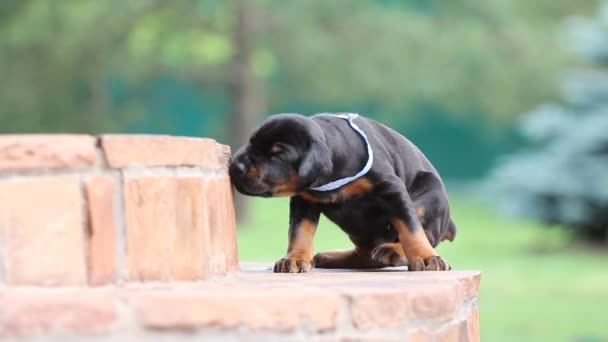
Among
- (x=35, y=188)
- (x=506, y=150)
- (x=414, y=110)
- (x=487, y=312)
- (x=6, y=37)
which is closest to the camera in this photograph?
(x=35, y=188)

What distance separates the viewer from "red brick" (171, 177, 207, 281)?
300 centimetres

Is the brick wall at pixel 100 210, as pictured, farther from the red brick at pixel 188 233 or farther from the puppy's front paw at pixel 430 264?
the puppy's front paw at pixel 430 264

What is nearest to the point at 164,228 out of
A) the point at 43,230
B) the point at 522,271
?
the point at 43,230

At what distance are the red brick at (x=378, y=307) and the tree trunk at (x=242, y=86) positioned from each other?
1196 cm

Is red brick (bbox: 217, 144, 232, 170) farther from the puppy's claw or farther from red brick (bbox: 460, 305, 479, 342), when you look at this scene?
red brick (bbox: 460, 305, 479, 342)

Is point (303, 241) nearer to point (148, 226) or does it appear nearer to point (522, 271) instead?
point (148, 226)

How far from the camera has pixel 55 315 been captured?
257 centimetres

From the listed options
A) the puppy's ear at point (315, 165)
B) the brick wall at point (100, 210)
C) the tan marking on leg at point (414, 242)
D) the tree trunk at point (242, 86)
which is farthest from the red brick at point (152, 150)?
the tree trunk at point (242, 86)

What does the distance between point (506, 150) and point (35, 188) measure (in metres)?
19.7

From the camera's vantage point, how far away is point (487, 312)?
8852 millimetres

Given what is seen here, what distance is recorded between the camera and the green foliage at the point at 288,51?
47.9ft

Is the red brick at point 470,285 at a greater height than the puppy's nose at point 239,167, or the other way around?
the puppy's nose at point 239,167

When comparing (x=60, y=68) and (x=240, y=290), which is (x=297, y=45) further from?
(x=240, y=290)

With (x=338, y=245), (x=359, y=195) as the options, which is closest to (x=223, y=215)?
(x=359, y=195)
